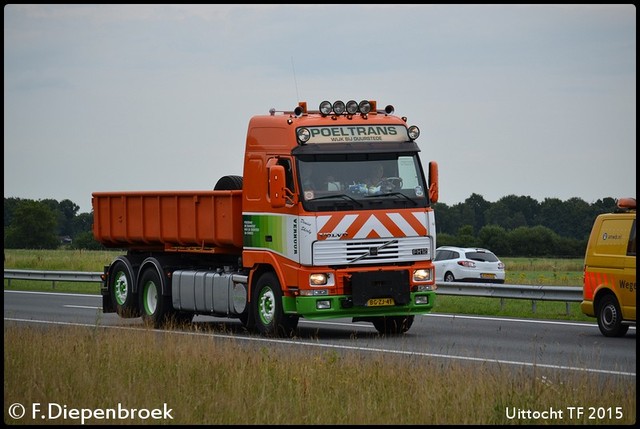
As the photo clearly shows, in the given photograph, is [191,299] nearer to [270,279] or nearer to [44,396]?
[270,279]

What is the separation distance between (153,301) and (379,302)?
18.4 feet

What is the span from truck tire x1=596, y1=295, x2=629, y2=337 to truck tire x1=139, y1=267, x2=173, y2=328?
24.6 ft

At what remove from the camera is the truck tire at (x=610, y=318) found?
20.2 meters

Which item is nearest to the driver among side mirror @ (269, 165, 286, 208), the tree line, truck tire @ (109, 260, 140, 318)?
side mirror @ (269, 165, 286, 208)

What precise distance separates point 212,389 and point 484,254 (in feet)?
106

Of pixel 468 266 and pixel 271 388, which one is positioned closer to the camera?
pixel 271 388

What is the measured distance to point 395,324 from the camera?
21.5m

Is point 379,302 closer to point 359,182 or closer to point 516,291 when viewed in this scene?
point 359,182

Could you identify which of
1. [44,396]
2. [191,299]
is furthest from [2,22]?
[191,299]

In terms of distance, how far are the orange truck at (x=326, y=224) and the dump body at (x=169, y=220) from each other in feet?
0.13

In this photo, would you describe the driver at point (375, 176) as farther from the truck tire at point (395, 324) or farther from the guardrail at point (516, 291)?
the guardrail at point (516, 291)

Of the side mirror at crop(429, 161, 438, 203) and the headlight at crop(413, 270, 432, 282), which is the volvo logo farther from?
the side mirror at crop(429, 161, 438, 203)

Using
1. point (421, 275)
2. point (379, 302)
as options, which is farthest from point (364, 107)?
point (379, 302)

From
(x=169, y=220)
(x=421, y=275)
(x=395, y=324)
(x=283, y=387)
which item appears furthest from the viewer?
(x=169, y=220)
